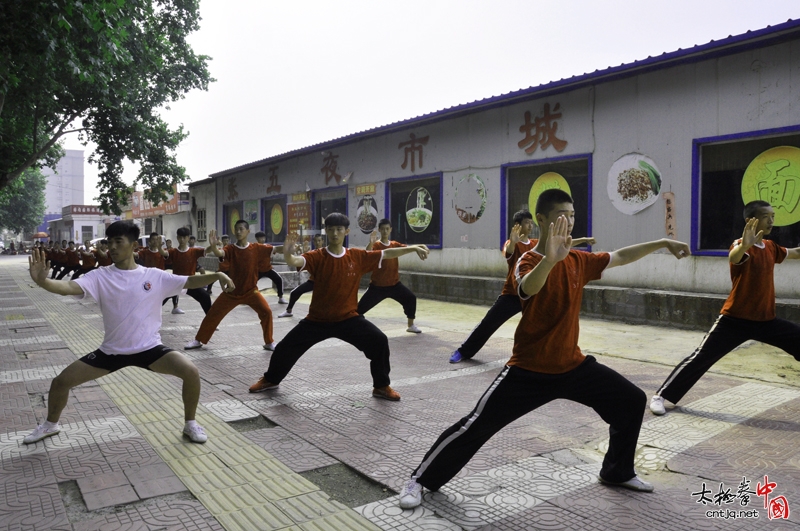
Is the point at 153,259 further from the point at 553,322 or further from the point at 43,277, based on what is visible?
the point at 553,322

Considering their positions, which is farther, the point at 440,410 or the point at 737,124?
the point at 737,124

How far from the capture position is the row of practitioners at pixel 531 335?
3113mm

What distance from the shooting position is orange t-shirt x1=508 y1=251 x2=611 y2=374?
311 cm

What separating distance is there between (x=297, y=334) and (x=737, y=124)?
7.65 metres

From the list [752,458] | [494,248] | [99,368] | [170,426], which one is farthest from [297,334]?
[494,248]

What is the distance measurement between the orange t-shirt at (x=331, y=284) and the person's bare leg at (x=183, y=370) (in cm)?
140

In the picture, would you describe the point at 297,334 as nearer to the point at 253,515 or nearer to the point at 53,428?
the point at 53,428

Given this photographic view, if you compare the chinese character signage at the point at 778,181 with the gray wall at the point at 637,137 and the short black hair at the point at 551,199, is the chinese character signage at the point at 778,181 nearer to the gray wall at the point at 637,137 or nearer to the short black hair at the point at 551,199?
the gray wall at the point at 637,137

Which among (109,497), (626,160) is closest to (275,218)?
(626,160)

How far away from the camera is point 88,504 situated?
3207mm

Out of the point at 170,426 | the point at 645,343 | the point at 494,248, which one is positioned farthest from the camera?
the point at 494,248

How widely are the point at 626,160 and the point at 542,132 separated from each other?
6.63 ft

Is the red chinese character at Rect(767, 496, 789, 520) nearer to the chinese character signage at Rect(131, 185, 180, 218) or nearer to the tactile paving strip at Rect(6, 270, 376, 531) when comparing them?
the tactile paving strip at Rect(6, 270, 376, 531)

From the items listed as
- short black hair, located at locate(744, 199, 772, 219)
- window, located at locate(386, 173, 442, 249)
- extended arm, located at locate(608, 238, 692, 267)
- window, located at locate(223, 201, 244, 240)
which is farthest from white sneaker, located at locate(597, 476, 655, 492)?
window, located at locate(223, 201, 244, 240)
